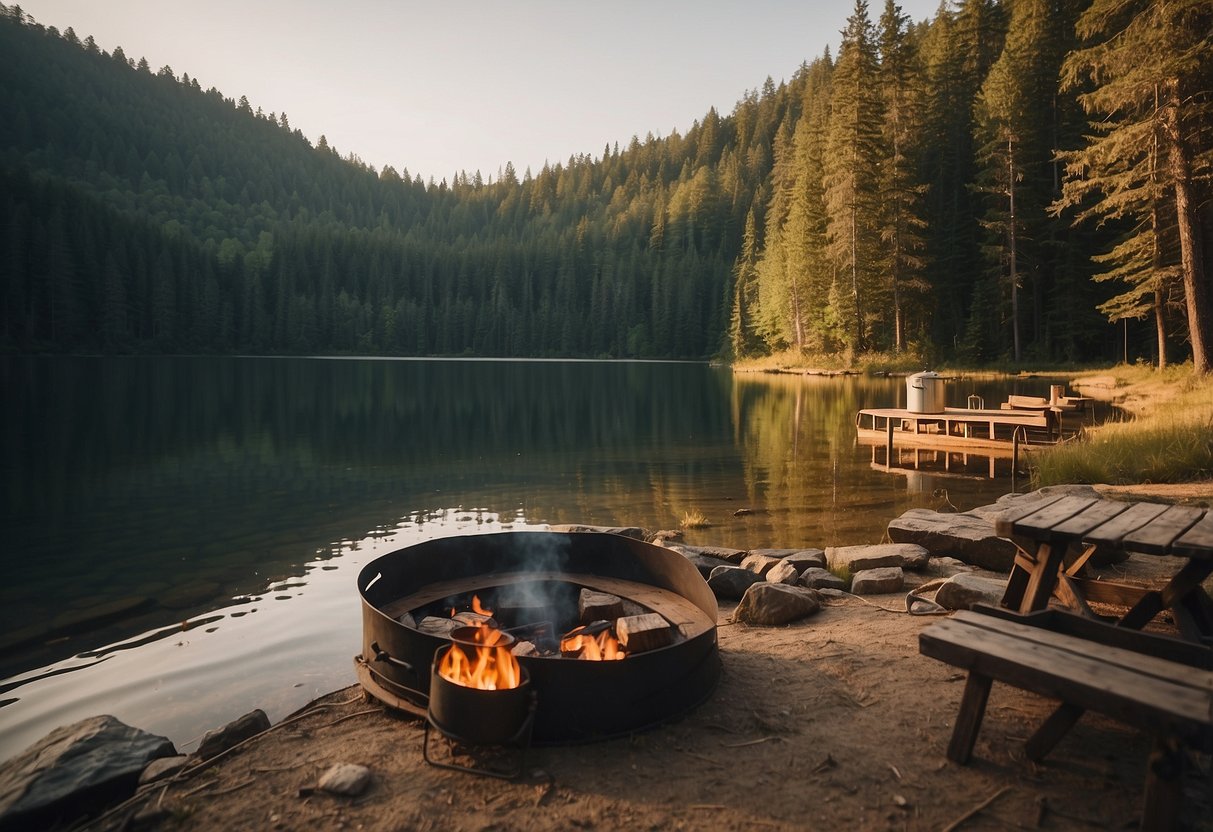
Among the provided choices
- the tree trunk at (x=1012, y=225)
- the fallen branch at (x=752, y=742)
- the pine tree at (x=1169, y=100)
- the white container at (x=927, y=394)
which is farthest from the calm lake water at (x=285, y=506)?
the tree trunk at (x=1012, y=225)

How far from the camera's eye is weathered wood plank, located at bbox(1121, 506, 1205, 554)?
340 cm

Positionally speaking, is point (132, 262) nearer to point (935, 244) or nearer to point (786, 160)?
point (786, 160)

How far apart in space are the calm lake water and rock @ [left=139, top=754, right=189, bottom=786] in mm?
914

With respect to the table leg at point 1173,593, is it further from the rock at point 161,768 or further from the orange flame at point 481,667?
the rock at point 161,768

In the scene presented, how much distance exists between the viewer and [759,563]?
739 cm

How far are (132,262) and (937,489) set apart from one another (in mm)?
103731

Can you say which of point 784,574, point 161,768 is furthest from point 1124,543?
point 161,768

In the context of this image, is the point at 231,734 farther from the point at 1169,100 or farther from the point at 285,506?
the point at 1169,100

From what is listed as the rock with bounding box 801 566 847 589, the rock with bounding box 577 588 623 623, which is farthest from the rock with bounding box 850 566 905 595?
the rock with bounding box 577 588 623 623

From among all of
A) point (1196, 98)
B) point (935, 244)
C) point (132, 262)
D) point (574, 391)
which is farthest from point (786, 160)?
point (132, 262)

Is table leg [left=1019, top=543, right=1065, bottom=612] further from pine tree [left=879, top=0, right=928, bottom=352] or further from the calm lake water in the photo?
pine tree [left=879, top=0, right=928, bottom=352]

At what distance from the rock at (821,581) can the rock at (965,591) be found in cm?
108

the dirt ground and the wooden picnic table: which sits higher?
the wooden picnic table

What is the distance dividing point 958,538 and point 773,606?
2.74 m
